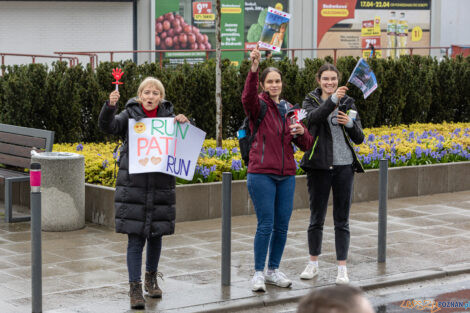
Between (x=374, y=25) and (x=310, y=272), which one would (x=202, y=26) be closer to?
(x=374, y=25)

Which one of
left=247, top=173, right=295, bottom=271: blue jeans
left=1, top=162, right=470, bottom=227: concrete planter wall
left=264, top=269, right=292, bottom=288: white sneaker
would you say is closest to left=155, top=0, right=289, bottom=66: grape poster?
left=1, top=162, right=470, bottom=227: concrete planter wall

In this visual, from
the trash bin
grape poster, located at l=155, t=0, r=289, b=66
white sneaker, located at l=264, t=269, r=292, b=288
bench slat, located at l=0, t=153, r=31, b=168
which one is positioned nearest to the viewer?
white sneaker, located at l=264, t=269, r=292, b=288

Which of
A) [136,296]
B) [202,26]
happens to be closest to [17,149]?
[136,296]

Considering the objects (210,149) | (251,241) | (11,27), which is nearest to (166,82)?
(210,149)

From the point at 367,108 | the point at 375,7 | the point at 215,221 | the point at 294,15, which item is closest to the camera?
the point at 215,221

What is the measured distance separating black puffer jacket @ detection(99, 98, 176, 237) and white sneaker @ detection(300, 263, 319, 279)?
5.07ft

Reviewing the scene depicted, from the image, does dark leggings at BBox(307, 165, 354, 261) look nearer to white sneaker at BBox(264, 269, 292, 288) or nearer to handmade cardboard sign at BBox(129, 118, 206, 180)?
white sneaker at BBox(264, 269, 292, 288)

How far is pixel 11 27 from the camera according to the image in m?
24.4

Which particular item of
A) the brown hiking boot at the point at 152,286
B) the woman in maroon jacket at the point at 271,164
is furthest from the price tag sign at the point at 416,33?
the brown hiking boot at the point at 152,286

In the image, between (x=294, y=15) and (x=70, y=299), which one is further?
(x=294, y=15)

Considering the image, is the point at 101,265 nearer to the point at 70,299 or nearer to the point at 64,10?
the point at 70,299

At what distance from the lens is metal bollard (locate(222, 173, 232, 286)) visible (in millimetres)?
7484

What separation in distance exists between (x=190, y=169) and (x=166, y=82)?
7.78 m

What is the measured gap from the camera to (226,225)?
7570mm
